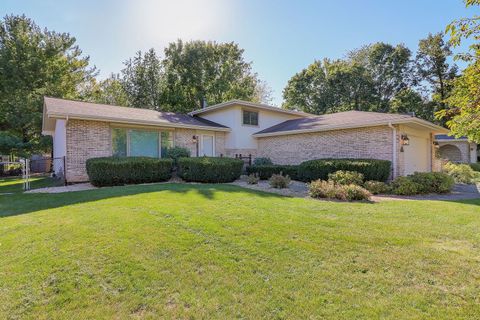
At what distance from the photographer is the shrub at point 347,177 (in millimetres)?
10180

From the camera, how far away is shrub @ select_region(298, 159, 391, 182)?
10727 millimetres

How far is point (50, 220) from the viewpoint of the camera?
5.56 m

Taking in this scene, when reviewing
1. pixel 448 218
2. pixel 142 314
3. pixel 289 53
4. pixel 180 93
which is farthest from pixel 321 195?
pixel 180 93

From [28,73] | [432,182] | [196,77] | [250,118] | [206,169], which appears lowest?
[432,182]

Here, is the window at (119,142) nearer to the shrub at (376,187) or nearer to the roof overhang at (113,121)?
the roof overhang at (113,121)

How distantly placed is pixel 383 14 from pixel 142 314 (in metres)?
13.2

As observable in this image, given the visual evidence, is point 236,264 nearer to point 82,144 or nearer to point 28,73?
point 82,144

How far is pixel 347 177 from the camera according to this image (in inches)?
402

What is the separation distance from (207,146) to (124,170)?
6.52 metres

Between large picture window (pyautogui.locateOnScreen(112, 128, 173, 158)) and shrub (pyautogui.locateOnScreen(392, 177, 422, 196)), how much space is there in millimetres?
10679

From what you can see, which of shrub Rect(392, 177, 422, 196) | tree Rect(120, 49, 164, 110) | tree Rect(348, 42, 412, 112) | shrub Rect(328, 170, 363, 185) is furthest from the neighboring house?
tree Rect(120, 49, 164, 110)

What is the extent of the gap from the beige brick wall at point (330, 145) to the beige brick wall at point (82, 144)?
898 cm

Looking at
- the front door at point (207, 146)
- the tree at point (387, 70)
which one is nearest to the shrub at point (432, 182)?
the front door at point (207, 146)

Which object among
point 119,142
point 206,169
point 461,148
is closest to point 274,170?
point 206,169
